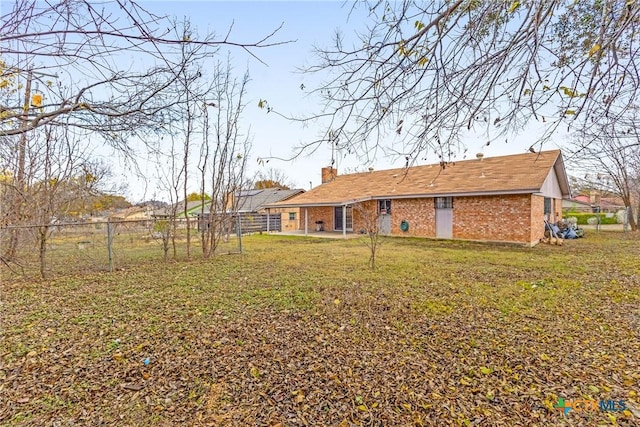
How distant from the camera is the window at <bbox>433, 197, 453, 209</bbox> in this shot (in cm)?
1439

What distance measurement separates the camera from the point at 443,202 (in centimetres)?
1460

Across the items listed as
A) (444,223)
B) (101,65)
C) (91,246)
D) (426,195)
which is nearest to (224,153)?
(91,246)

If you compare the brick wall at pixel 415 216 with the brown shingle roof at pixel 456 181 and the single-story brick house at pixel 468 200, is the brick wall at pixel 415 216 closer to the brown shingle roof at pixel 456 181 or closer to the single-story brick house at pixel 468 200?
the single-story brick house at pixel 468 200

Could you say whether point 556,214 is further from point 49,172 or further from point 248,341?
point 49,172

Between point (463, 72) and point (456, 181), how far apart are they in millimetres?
13220

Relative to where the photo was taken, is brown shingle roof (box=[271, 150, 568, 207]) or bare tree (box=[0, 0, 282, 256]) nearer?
bare tree (box=[0, 0, 282, 256])

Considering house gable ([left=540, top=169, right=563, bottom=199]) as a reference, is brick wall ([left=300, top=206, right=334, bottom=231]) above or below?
below

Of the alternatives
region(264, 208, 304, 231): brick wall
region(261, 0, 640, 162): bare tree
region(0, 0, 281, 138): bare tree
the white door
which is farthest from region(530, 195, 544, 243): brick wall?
region(0, 0, 281, 138): bare tree

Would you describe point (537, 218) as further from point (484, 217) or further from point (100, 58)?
point (100, 58)

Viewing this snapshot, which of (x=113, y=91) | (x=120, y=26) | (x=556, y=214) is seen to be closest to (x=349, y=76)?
(x=120, y=26)

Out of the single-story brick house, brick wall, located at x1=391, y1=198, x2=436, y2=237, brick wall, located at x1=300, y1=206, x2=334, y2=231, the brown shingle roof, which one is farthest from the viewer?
brick wall, located at x1=300, y1=206, x2=334, y2=231

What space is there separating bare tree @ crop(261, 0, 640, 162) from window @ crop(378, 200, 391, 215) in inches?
539

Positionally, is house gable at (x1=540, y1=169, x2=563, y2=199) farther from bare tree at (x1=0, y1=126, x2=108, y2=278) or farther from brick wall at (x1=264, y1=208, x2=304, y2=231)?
bare tree at (x1=0, y1=126, x2=108, y2=278)

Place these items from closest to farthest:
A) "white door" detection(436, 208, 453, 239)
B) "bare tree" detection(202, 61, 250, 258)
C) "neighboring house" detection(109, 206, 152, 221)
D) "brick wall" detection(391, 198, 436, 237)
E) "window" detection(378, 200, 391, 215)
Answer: "bare tree" detection(202, 61, 250, 258) < "neighboring house" detection(109, 206, 152, 221) < "white door" detection(436, 208, 453, 239) < "brick wall" detection(391, 198, 436, 237) < "window" detection(378, 200, 391, 215)
